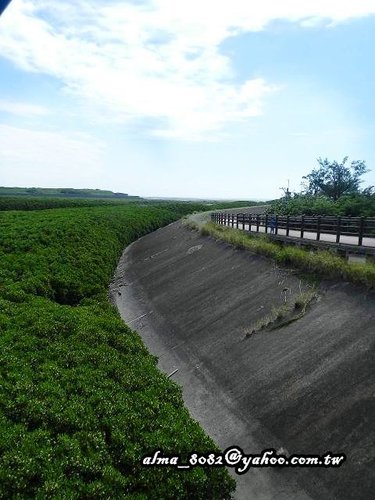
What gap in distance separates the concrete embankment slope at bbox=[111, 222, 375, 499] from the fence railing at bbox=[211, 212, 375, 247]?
10.9 feet

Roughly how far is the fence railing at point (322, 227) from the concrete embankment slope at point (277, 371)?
3325 mm

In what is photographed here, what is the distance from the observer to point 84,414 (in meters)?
9.83

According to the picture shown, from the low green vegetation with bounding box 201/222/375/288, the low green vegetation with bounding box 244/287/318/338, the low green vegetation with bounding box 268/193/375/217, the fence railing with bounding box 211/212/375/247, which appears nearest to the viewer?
the low green vegetation with bounding box 201/222/375/288

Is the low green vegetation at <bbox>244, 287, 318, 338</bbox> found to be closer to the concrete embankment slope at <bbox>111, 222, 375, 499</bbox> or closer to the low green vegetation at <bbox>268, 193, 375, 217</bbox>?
the concrete embankment slope at <bbox>111, 222, 375, 499</bbox>

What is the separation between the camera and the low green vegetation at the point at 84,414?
26.4 feet

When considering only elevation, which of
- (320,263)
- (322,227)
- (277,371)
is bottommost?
(277,371)

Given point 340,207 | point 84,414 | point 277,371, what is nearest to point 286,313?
point 277,371

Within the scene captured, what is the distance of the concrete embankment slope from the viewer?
936 cm

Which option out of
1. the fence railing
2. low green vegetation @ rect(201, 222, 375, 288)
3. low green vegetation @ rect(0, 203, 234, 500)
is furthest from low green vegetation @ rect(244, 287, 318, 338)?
low green vegetation @ rect(0, 203, 234, 500)

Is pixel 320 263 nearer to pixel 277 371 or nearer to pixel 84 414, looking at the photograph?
pixel 277 371

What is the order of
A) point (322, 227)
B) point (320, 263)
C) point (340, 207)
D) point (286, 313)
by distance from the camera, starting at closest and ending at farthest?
1. point (286, 313)
2. point (320, 263)
3. point (322, 227)
4. point (340, 207)

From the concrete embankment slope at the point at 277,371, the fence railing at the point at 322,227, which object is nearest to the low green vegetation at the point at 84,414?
the concrete embankment slope at the point at 277,371

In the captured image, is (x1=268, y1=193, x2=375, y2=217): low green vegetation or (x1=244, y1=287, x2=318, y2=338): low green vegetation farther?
(x1=268, y1=193, x2=375, y2=217): low green vegetation

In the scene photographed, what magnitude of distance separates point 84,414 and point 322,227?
1985cm
